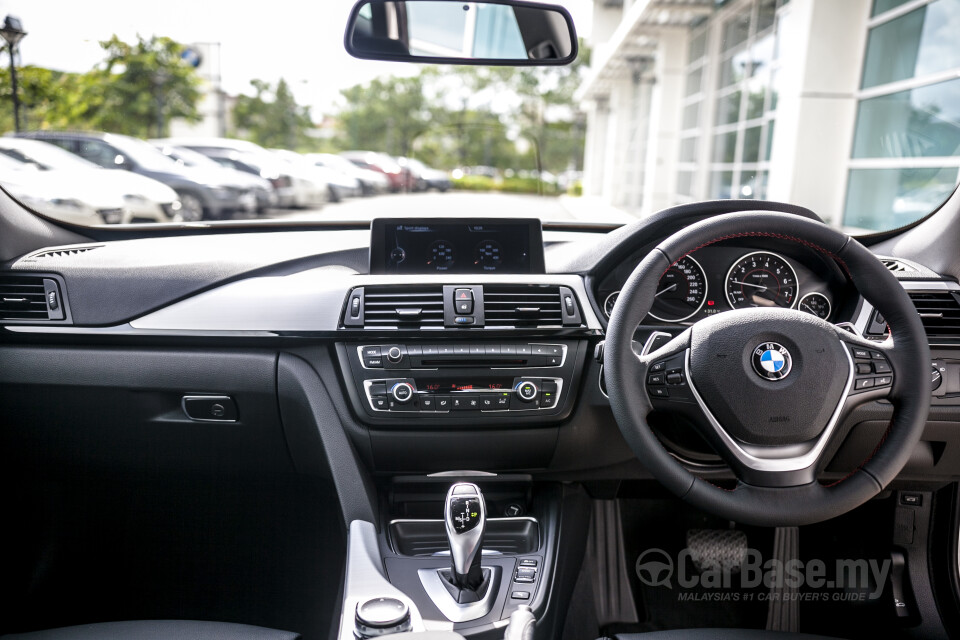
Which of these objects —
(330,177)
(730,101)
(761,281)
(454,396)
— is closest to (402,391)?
(454,396)

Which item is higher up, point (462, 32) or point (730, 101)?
point (730, 101)

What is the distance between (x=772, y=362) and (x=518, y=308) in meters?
0.72

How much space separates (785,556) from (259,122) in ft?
8.72

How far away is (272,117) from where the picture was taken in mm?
3131

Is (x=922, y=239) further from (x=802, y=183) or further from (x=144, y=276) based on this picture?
(x=802, y=183)

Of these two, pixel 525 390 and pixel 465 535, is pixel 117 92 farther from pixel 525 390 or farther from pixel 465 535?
pixel 465 535

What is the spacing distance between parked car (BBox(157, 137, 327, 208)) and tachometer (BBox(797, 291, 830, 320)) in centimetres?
217

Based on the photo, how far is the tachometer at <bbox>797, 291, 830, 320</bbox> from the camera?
2033 millimetres

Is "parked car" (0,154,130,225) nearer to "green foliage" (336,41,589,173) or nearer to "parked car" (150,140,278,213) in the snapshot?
"parked car" (150,140,278,213)

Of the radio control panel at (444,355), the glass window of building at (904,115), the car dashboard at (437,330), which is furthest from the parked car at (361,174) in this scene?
the glass window of building at (904,115)

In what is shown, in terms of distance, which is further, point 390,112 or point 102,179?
point 390,112

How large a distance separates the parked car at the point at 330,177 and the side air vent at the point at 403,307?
134 cm

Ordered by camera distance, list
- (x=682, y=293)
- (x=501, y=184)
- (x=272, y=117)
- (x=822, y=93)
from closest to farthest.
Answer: (x=682, y=293) < (x=501, y=184) < (x=272, y=117) < (x=822, y=93)

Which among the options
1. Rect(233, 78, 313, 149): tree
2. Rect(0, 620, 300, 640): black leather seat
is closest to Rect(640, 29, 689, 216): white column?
Rect(233, 78, 313, 149): tree
